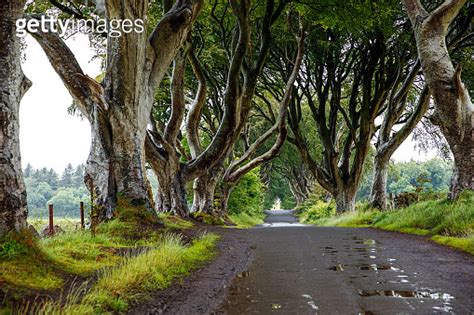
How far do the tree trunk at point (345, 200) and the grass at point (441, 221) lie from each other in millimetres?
6693

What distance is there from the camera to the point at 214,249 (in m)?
9.45

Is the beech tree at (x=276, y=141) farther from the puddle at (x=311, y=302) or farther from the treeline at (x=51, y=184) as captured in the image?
the treeline at (x=51, y=184)

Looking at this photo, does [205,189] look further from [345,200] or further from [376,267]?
[376,267]

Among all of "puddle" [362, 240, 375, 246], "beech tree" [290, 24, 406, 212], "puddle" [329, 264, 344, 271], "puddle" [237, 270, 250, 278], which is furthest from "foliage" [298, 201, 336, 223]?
"puddle" [237, 270, 250, 278]

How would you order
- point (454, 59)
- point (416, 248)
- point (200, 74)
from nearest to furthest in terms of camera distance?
point (416, 248) → point (200, 74) → point (454, 59)

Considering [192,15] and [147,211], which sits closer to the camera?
[147,211]

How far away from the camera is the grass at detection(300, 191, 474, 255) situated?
9.31 metres

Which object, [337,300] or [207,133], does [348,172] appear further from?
[337,300]

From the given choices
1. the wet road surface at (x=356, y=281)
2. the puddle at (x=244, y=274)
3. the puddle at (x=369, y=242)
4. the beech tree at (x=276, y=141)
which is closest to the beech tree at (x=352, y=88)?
the beech tree at (x=276, y=141)

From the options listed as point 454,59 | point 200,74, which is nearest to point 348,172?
point 454,59

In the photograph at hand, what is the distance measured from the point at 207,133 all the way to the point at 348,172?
468 inches

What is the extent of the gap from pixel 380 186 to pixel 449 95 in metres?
9.29

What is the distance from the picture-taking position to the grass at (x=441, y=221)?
931cm

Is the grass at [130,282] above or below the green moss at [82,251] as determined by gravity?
below
